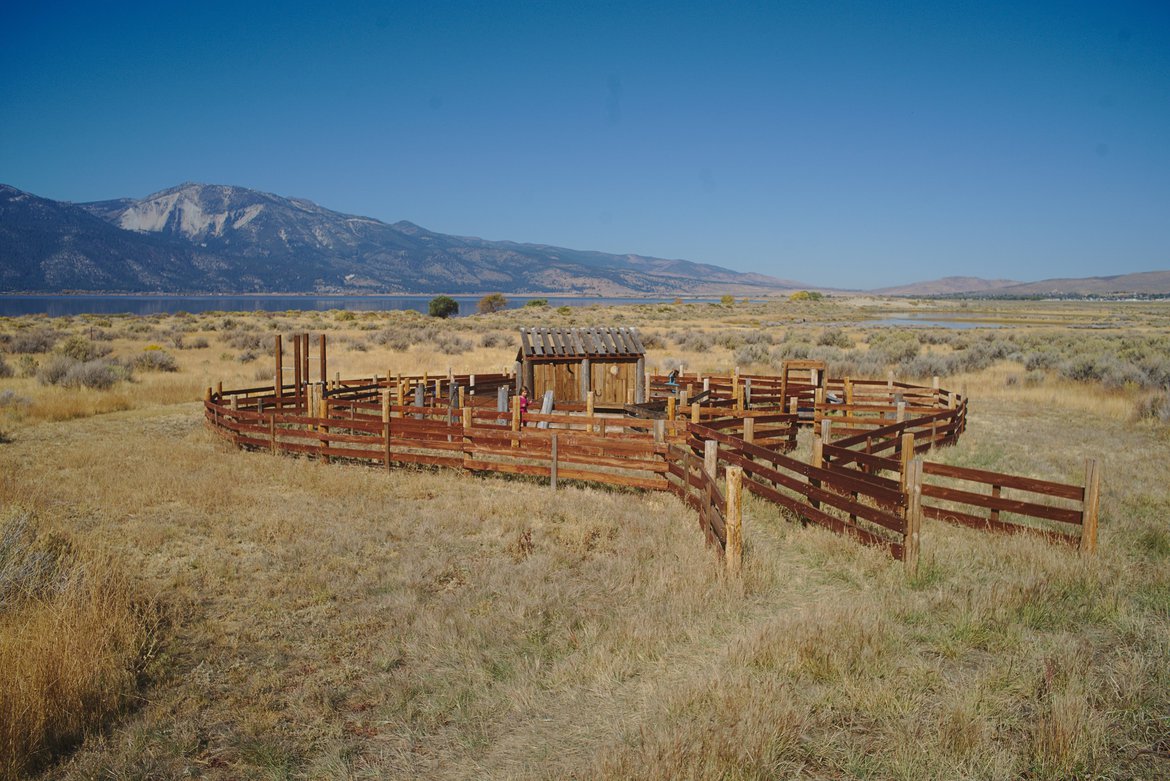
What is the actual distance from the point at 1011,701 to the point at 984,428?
52.4 ft

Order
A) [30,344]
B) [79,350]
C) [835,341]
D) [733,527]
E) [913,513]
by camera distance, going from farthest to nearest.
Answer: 1. [835,341]
2. [30,344]
3. [79,350]
4. [733,527]
5. [913,513]

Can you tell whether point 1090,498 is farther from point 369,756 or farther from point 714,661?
point 369,756

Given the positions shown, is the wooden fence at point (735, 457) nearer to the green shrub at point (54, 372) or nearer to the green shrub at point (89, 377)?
the green shrub at point (89, 377)

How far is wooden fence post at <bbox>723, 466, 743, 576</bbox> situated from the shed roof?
12286 millimetres

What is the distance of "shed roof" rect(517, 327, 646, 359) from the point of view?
1978 cm

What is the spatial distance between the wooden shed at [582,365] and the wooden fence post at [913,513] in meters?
12.4

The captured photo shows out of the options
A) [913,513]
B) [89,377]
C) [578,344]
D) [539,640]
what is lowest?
[539,640]

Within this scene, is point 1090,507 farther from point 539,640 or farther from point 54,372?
point 54,372

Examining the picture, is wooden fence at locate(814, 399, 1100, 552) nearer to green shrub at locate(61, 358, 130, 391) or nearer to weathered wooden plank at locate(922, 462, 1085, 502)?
weathered wooden plank at locate(922, 462, 1085, 502)

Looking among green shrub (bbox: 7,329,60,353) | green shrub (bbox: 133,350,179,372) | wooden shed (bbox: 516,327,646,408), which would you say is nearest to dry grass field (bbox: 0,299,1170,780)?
wooden shed (bbox: 516,327,646,408)

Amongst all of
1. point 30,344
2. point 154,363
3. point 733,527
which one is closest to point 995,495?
point 733,527

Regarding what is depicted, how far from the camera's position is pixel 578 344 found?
19953mm

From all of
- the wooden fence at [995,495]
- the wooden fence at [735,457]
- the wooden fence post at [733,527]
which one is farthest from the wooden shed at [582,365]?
the wooden fence post at [733,527]

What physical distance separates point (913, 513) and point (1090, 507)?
7.22 feet
